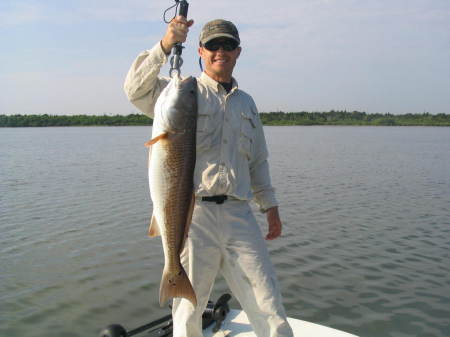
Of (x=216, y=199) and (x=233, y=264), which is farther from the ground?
(x=216, y=199)

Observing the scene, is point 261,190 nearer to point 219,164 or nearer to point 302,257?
point 219,164

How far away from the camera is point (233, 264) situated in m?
3.32

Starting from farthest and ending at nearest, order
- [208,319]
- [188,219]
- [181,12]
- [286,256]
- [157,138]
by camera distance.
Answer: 1. [286,256]
2. [208,319]
3. [181,12]
4. [188,219]
5. [157,138]

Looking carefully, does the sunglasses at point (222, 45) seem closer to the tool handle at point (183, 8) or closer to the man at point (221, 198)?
the man at point (221, 198)

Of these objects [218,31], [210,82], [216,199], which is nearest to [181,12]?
[218,31]

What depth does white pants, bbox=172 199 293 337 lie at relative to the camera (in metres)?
3.23

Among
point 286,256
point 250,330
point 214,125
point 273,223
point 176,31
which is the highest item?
point 176,31

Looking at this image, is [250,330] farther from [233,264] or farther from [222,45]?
[222,45]

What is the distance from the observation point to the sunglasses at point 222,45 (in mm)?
3322

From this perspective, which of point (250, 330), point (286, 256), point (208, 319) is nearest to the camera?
point (250, 330)

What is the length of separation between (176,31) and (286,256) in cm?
614

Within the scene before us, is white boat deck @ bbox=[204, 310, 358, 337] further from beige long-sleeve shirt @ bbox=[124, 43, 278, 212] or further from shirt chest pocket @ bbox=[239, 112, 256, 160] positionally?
shirt chest pocket @ bbox=[239, 112, 256, 160]

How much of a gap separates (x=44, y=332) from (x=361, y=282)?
5054 millimetres

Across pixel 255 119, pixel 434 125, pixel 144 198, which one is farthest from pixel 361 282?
pixel 434 125
